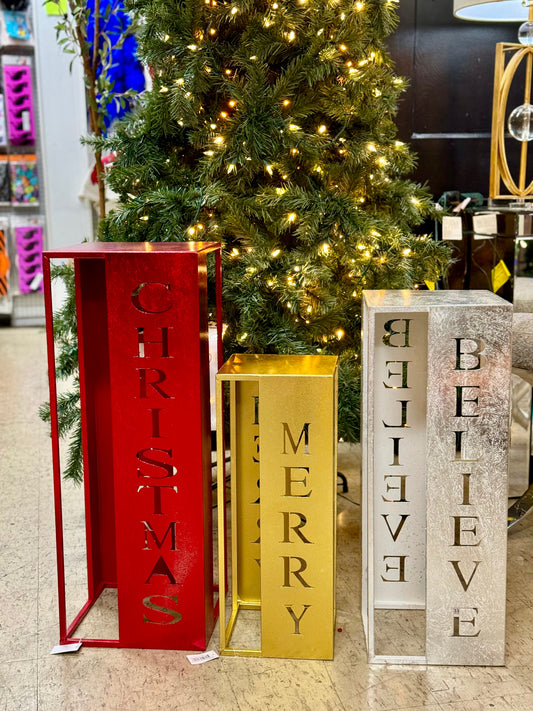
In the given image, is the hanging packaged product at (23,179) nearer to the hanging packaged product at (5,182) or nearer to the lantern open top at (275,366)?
the hanging packaged product at (5,182)

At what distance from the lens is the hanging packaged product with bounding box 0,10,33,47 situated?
6367mm

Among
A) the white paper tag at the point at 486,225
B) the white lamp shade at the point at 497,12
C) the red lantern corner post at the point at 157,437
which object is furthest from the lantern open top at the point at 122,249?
the white lamp shade at the point at 497,12

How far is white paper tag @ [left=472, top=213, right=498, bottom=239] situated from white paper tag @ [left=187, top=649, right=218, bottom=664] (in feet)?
7.31

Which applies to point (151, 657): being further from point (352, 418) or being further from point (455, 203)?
point (455, 203)

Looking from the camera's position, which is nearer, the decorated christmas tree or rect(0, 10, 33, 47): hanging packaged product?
the decorated christmas tree

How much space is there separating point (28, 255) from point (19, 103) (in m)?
1.21

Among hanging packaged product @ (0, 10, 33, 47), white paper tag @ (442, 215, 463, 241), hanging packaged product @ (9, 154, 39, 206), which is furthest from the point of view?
hanging packaged product @ (9, 154, 39, 206)

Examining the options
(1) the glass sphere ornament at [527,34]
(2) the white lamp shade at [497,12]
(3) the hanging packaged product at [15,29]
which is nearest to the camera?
(1) the glass sphere ornament at [527,34]

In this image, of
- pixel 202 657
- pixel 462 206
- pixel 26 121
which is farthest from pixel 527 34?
pixel 26 121

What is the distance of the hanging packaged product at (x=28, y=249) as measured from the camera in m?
6.57

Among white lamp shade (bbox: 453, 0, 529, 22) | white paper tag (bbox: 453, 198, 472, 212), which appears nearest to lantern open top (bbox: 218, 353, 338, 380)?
white paper tag (bbox: 453, 198, 472, 212)

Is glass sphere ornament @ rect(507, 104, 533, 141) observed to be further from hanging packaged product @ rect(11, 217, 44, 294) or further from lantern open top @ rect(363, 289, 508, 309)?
hanging packaged product @ rect(11, 217, 44, 294)

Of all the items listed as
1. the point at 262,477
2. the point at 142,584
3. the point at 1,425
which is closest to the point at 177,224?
the point at 262,477

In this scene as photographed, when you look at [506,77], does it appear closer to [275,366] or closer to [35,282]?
[275,366]
